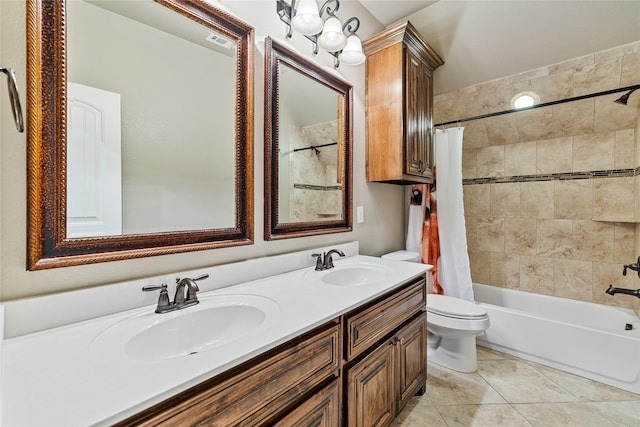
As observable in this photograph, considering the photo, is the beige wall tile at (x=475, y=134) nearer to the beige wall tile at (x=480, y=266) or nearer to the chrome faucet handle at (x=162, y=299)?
the beige wall tile at (x=480, y=266)

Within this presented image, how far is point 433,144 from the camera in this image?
8.05 ft

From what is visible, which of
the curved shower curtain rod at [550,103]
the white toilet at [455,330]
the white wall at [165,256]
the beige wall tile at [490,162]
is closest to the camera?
the white wall at [165,256]

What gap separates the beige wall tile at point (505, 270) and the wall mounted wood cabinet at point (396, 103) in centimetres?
139

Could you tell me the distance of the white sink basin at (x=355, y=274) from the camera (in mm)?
1533

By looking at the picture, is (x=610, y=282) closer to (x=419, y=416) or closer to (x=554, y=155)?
(x=554, y=155)

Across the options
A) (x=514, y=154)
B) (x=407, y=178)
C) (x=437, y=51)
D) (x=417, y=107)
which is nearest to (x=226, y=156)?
(x=407, y=178)

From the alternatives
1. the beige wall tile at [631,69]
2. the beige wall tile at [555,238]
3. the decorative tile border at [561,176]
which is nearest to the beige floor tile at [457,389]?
the beige wall tile at [555,238]

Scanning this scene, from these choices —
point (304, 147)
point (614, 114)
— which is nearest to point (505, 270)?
point (614, 114)

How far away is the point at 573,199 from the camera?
2.40m

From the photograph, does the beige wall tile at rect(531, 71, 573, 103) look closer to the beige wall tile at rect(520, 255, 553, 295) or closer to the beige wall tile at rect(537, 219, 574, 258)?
the beige wall tile at rect(537, 219, 574, 258)

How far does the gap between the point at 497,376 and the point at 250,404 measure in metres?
1.96

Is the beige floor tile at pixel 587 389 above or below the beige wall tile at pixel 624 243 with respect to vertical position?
below

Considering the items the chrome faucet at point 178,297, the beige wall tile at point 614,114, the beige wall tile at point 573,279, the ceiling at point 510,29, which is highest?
the ceiling at point 510,29

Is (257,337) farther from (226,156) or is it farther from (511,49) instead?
(511,49)
